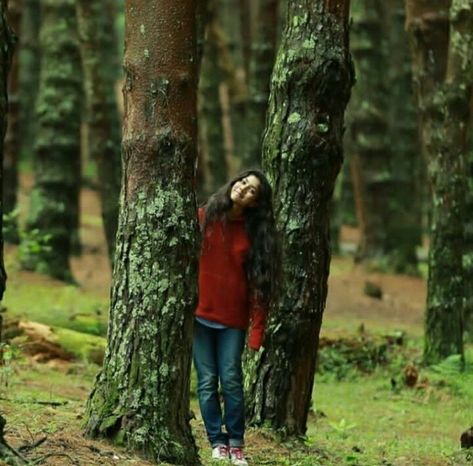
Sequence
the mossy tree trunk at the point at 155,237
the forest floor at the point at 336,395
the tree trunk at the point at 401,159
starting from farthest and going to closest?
the tree trunk at the point at 401,159
the forest floor at the point at 336,395
the mossy tree trunk at the point at 155,237

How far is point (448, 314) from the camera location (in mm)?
14750

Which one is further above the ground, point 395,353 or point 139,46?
point 139,46

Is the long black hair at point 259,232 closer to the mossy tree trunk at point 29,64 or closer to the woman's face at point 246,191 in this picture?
the woman's face at point 246,191

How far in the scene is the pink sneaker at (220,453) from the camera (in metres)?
8.86

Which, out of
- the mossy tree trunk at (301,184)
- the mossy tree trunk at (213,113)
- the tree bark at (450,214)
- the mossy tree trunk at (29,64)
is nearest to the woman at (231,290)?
the mossy tree trunk at (301,184)

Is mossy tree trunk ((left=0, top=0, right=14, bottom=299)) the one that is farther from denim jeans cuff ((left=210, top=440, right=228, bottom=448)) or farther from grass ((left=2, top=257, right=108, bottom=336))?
grass ((left=2, top=257, right=108, bottom=336))

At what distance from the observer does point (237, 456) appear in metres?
8.94

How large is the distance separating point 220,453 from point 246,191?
6.12ft

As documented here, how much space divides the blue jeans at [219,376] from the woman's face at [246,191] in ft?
2.96

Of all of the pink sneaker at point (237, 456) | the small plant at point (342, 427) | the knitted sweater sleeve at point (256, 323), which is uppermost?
the knitted sweater sleeve at point (256, 323)

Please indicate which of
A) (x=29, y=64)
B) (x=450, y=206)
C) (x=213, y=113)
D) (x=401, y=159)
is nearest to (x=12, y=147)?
(x=213, y=113)

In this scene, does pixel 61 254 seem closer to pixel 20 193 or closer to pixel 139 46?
pixel 139 46

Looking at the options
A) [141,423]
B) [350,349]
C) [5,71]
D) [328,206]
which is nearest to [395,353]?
[350,349]

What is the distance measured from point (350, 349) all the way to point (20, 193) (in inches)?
844
